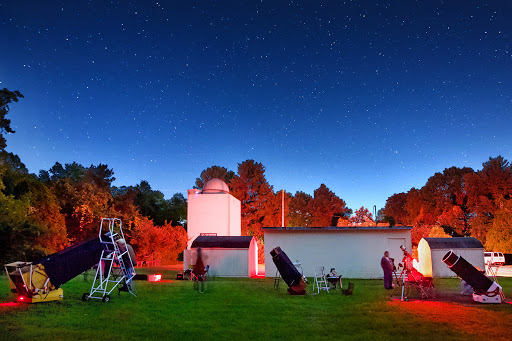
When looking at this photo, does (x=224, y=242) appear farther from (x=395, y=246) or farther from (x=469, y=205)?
(x=469, y=205)

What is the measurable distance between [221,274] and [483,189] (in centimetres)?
3782

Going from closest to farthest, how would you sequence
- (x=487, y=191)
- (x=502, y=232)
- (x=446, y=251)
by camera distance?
(x=446, y=251)
(x=502, y=232)
(x=487, y=191)

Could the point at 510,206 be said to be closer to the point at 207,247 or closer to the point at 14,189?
the point at 207,247

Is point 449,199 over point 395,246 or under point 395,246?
over

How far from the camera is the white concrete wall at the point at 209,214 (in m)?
35.2

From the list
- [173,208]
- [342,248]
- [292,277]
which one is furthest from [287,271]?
[173,208]

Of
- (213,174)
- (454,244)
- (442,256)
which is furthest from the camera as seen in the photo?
(213,174)

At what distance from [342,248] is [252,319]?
638 inches

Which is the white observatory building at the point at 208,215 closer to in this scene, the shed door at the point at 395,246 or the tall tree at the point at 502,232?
the shed door at the point at 395,246

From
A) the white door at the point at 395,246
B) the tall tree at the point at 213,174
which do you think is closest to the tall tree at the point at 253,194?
the tall tree at the point at 213,174

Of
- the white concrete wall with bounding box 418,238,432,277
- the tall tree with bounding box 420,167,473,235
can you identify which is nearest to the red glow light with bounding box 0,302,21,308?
the white concrete wall with bounding box 418,238,432,277

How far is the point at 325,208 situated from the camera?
229 feet

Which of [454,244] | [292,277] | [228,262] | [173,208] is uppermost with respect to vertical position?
[173,208]

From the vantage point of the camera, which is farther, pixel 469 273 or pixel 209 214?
pixel 209 214
